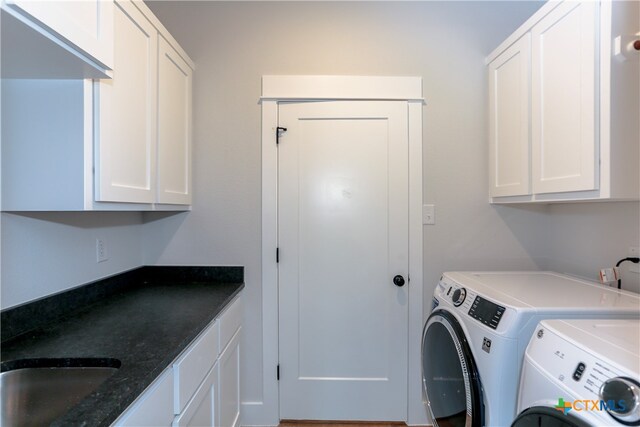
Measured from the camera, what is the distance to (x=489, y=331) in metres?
1.10

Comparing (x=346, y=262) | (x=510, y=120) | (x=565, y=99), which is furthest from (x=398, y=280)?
(x=565, y=99)

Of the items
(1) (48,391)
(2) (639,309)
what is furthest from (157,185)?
(2) (639,309)

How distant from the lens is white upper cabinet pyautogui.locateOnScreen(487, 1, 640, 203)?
1.16 meters

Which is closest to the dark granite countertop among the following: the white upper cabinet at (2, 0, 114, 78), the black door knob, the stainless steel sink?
the stainless steel sink

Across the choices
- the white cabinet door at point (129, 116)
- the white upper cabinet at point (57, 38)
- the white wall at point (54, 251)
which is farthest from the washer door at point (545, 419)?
the white wall at point (54, 251)

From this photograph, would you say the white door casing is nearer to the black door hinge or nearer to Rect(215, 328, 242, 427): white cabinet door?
the black door hinge

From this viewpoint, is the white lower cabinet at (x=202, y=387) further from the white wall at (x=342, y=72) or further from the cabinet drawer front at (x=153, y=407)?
the white wall at (x=342, y=72)

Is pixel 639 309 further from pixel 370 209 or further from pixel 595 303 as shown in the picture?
pixel 370 209

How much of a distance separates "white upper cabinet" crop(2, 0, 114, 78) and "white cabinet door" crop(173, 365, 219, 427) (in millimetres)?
1161

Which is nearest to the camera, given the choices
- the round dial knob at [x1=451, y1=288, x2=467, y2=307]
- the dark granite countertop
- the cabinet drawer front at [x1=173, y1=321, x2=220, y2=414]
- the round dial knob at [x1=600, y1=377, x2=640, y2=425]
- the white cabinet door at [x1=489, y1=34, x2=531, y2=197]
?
the round dial knob at [x1=600, y1=377, x2=640, y2=425]

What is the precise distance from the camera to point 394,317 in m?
1.92

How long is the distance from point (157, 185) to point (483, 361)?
1.56 metres

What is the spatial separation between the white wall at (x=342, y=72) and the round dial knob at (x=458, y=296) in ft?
1.77

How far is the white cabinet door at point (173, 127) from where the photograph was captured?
153cm
